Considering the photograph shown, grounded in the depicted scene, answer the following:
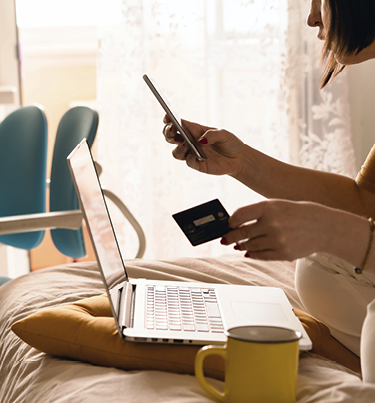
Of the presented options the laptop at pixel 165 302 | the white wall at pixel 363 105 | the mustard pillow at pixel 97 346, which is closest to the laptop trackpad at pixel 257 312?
the laptop at pixel 165 302

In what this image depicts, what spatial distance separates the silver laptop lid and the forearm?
0.37m

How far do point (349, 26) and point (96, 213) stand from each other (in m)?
0.60

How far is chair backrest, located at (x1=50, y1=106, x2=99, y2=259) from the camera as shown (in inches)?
59.9

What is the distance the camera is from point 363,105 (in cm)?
230

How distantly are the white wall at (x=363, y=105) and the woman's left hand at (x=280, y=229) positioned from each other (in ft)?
6.18

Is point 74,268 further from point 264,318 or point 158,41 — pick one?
point 158,41

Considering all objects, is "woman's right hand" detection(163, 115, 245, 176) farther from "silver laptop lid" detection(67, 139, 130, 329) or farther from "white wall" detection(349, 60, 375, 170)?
"white wall" detection(349, 60, 375, 170)

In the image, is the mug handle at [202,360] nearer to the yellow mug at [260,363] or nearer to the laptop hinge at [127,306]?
the yellow mug at [260,363]

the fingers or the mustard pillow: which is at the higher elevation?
the fingers

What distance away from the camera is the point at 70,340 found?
0.66 meters

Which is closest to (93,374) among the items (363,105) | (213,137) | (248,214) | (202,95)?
(248,214)

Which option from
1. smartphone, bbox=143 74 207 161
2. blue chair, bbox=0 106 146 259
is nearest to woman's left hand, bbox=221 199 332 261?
smartphone, bbox=143 74 207 161

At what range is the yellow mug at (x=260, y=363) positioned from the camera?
1.50 feet

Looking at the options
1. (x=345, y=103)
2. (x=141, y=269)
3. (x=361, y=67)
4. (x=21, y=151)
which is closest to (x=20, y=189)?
(x=21, y=151)
